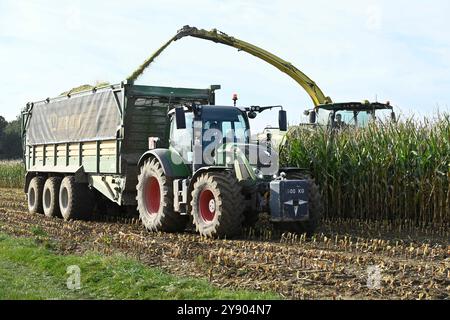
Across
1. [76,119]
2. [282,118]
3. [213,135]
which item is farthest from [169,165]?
[76,119]

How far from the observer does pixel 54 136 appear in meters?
16.0

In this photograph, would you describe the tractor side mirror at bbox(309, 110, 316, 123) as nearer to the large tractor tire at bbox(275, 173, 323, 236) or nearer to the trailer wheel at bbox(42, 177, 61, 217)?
the large tractor tire at bbox(275, 173, 323, 236)

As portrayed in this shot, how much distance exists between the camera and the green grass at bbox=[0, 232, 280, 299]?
656cm

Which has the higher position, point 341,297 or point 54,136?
point 54,136

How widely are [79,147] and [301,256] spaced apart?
25.0 feet

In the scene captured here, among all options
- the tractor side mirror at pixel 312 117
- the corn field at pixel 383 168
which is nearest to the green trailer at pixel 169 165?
the corn field at pixel 383 168

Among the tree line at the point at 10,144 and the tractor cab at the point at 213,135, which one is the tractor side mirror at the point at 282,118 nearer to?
the tractor cab at the point at 213,135

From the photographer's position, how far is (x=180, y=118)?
10703 millimetres

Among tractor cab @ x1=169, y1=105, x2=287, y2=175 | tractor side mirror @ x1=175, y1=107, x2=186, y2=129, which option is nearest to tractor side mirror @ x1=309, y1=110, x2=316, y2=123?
tractor cab @ x1=169, y1=105, x2=287, y2=175

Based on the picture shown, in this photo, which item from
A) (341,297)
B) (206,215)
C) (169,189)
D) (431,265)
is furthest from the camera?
(169,189)
